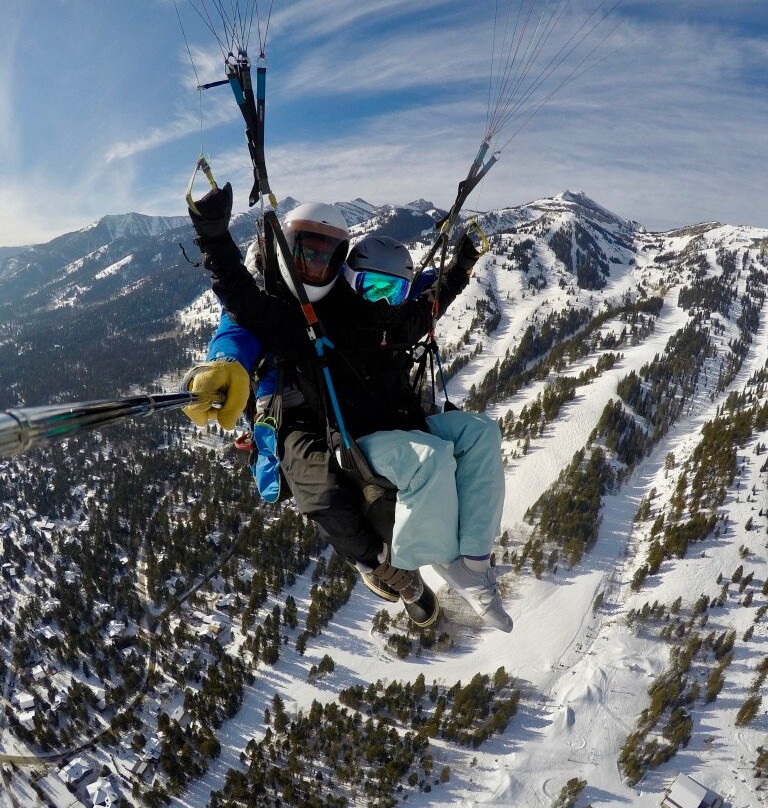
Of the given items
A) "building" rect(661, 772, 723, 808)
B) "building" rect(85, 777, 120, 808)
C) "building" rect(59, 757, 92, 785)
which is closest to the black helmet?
"building" rect(661, 772, 723, 808)

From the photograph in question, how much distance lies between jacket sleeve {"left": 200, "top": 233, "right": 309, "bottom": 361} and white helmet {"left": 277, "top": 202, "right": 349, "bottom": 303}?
32cm

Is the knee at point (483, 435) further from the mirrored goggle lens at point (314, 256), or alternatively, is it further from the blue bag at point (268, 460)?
the mirrored goggle lens at point (314, 256)

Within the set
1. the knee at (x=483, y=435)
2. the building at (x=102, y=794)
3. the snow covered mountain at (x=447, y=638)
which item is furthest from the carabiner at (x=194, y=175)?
the building at (x=102, y=794)

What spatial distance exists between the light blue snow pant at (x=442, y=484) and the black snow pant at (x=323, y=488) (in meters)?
0.38

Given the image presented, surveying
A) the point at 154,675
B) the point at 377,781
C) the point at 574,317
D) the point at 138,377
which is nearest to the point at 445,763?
the point at 377,781

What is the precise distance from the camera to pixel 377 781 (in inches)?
1475

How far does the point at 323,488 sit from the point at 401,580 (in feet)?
5.05

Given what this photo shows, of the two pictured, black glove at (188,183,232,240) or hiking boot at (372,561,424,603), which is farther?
hiking boot at (372,561,424,603)

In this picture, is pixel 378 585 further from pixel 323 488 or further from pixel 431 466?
pixel 431 466

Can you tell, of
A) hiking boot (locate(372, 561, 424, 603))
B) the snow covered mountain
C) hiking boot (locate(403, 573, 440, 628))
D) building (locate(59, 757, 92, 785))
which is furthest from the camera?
building (locate(59, 757, 92, 785))

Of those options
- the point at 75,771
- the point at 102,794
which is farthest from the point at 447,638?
the point at 75,771

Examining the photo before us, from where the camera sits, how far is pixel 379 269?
441cm

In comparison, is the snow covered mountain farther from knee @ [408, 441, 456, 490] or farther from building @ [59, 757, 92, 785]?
knee @ [408, 441, 456, 490]

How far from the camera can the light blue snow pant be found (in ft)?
13.0
